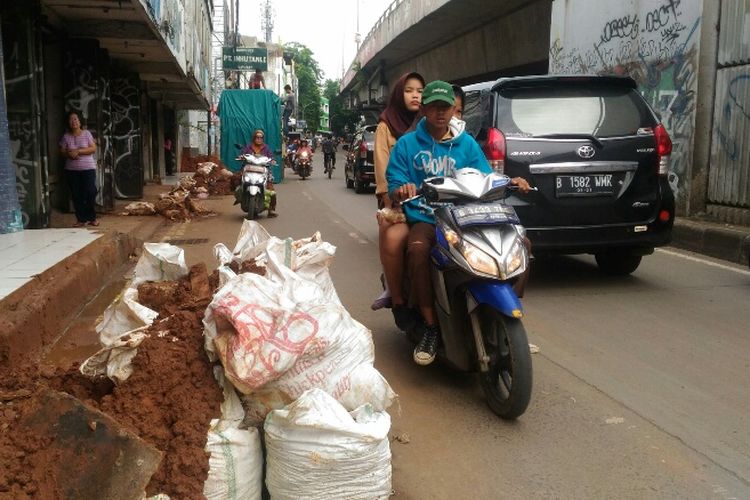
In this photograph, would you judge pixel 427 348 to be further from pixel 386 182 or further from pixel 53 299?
pixel 53 299

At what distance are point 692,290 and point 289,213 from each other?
30.1 feet

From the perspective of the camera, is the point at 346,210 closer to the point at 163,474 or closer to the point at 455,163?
the point at 455,163

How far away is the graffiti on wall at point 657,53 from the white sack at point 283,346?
29.5 feet

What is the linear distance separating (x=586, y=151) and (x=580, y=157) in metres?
0.08

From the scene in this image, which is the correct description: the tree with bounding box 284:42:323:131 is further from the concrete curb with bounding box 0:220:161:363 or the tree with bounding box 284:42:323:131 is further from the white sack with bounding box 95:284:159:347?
the white sack with bounding box 95:284:159:347

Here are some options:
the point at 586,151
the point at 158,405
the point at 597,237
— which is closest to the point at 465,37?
the point at 586,151

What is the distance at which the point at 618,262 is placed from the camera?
23.4 ft

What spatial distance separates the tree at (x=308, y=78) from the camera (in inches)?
3541

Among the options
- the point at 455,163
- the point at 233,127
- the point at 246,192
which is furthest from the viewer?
the point at 233,127

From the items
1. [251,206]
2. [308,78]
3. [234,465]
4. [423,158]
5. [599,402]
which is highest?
[308,78]

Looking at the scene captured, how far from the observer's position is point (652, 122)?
21.4 feet

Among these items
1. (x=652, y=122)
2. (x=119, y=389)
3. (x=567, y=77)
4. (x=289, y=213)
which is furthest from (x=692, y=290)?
(x=289, y=213)

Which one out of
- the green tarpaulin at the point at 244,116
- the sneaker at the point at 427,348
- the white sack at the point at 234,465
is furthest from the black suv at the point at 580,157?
the green tarpaulin at the point at 244,116

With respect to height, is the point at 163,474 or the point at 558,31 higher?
the point at 558,31
